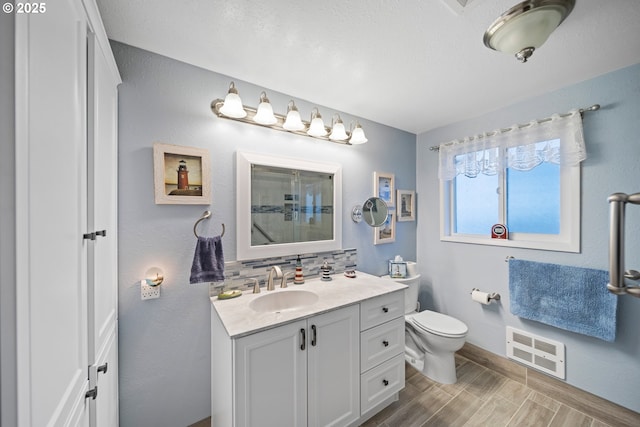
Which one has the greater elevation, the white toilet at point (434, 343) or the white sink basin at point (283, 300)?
the white sink basin at point (283, 300)

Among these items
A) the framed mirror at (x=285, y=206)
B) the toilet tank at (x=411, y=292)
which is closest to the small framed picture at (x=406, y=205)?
the toilet tank at (x=411, y=292)

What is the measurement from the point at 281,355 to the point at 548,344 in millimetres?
2003

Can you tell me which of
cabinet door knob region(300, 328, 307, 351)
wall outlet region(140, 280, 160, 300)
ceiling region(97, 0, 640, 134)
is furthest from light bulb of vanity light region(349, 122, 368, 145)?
wall outlet region(140, 280, 160, 300)

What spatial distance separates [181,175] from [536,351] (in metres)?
2.81

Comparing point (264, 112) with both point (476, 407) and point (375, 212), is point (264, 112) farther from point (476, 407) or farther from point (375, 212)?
point (476, 407)

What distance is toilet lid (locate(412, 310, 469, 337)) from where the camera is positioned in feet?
5.95

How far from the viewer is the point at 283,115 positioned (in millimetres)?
1735

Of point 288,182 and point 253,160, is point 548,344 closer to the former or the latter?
point 288,182

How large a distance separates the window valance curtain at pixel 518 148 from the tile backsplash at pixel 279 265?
130cm

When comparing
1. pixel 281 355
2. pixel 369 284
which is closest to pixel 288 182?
pixel 369 284

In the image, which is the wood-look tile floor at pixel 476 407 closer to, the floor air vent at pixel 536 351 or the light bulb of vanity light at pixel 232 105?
the floor air vent at pixel 536 351

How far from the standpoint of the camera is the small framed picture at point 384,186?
2271 millimetres

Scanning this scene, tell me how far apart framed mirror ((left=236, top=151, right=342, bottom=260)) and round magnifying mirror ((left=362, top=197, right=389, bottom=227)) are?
1.01 ft

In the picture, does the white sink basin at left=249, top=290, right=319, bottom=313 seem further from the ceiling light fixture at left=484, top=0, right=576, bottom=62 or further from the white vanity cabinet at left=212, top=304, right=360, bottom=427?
the ceiling light fixture at left=484, top=0, right=576, bottom=62
